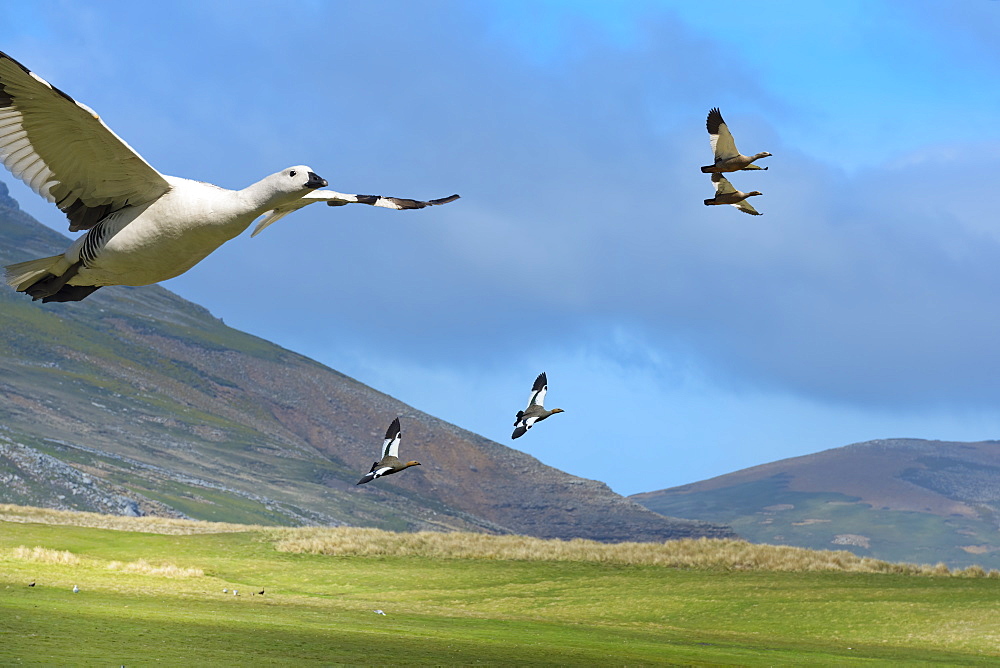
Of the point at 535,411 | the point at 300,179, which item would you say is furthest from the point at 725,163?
the point at 300,179

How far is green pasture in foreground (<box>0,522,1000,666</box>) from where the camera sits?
17.5m

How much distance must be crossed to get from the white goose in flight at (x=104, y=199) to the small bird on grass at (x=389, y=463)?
399 centimetres

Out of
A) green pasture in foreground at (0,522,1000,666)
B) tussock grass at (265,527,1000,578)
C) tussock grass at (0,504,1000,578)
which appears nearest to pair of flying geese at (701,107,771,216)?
green pasture in foreground at (0,522,1000,666)

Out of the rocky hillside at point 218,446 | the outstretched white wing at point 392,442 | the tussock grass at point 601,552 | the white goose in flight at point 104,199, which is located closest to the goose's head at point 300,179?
the white goose in flight at point 104,199

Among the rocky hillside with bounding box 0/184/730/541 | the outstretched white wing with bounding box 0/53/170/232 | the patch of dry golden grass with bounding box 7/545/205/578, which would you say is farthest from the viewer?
the rocky hillside with bounding box 0/184/730/541

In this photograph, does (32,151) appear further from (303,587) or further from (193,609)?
(303,587)

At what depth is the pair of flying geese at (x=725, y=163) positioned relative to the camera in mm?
9672

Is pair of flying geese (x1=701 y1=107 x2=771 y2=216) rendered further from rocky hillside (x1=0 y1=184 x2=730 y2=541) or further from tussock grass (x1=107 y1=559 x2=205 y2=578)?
rocky hillside (x1=0 y1=184 x2=730 y2=541)

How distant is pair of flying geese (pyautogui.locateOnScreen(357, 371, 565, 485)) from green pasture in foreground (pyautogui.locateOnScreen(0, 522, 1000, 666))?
5643 mm

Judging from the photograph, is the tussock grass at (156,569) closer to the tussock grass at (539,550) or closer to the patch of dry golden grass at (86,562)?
the patch of dry golden grass at (86,562)

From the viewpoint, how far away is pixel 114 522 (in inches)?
1832

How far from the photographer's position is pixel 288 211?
20.9ft

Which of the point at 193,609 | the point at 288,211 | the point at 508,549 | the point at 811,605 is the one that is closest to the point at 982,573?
the point at 811,605

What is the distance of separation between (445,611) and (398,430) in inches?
728
